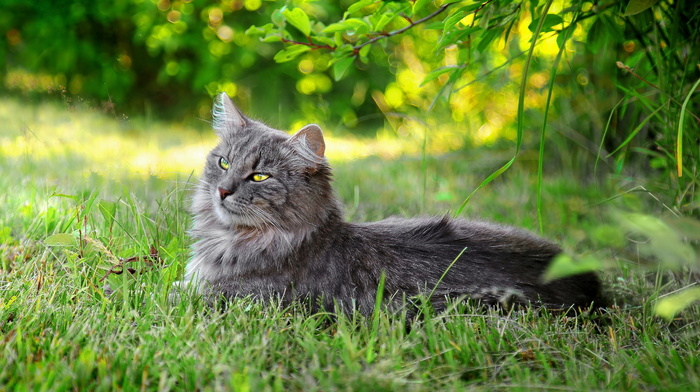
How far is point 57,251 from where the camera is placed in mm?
2518

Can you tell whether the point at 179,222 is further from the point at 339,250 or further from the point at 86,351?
the point at 86,351

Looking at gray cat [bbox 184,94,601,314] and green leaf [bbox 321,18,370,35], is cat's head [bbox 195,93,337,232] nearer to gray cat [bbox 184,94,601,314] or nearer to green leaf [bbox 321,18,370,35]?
gray cat [bbox 184,94,601,314]

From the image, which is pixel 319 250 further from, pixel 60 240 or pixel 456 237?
pixel 60 240

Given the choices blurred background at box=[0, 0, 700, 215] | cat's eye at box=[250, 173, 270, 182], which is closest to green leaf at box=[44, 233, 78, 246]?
cat's eye at box=[250, 173, 270, 182]

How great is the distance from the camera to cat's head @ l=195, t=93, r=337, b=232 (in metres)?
2.41

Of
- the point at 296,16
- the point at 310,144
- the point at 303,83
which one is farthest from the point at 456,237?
the point at 303,83

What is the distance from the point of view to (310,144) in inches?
98.6

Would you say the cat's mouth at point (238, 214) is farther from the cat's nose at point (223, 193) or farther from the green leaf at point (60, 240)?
the green leaf at point (60, 240)

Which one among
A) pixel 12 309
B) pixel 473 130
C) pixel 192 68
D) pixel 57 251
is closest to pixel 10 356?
pixel 12 309

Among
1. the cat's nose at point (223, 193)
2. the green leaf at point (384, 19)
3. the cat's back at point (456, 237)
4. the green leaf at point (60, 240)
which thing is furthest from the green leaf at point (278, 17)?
the green leaf at point (60, 240)

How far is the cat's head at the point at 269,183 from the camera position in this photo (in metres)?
2.41

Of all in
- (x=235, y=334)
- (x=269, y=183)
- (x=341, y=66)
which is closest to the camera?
(x=235, y=334)

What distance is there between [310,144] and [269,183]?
254 millimetres

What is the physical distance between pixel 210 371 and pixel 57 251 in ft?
4.30
